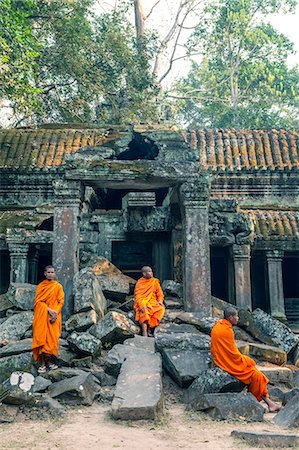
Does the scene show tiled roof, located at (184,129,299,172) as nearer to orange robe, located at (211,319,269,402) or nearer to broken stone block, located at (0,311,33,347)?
broken stone block, located at (0,311,33,347)

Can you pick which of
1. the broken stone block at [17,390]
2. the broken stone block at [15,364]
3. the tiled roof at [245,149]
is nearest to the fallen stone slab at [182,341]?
the broken stone block at [15,364]

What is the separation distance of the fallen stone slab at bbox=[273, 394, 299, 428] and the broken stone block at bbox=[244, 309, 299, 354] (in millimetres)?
2506

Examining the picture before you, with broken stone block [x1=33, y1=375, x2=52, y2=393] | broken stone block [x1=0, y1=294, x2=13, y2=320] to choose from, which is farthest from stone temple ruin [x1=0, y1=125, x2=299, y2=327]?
broken stone block [x1=33, y1=375, x2=52, y2=393]

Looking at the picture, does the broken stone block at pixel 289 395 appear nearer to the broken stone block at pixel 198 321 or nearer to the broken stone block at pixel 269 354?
the broken stone block at pixel 269 354

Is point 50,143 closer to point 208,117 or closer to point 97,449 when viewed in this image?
point 97,449

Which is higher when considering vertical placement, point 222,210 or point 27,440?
point 222,210

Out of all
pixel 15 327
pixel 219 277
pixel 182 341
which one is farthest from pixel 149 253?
pixel 182 341

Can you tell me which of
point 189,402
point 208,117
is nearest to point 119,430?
point 189,402

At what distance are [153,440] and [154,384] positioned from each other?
0.99 meters

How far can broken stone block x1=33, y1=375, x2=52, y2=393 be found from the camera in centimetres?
522

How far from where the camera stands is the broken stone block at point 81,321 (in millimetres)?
6555

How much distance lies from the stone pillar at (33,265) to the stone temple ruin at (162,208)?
0.12 feet

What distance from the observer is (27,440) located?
401 cm

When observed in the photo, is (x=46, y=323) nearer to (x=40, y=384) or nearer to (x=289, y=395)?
(x=40, y=384)
